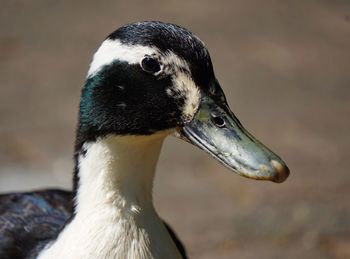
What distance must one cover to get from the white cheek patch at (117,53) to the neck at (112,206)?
0.27 meters

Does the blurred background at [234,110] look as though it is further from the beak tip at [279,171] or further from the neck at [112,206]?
the beak tip at [279,171]

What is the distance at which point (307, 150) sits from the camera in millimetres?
5594

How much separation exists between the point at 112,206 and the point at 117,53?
56 centimetres

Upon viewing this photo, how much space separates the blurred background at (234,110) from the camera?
5051 millimetres

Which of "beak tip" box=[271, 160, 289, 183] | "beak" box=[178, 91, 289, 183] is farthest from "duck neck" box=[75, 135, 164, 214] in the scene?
"beak tip" box=[271, 160, 289, 183]

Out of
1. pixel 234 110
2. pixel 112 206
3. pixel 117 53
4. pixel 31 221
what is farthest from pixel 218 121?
pixel 234 110

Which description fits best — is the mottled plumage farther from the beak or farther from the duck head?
the beak

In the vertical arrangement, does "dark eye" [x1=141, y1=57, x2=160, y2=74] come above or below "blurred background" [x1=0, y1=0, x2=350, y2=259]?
above

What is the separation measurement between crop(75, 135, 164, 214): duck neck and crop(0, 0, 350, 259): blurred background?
6.20 ft

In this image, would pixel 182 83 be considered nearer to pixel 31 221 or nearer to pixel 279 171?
pixel 279 171

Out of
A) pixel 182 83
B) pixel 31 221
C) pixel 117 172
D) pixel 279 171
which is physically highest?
pixel 182 83

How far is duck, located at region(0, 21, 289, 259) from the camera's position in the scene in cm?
282

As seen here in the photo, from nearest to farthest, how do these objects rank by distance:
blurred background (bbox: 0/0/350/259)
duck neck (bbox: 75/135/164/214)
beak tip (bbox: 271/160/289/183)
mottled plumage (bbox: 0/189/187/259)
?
1. beak tip (bbox: 271/160/289/183)
2. duck neck (bbox: 75/135/164/214)
3. mottled plumage (bbox: 0/189/187/259)
4. blurred background (bbox: 0/0/350/259)

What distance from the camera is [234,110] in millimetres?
5863
